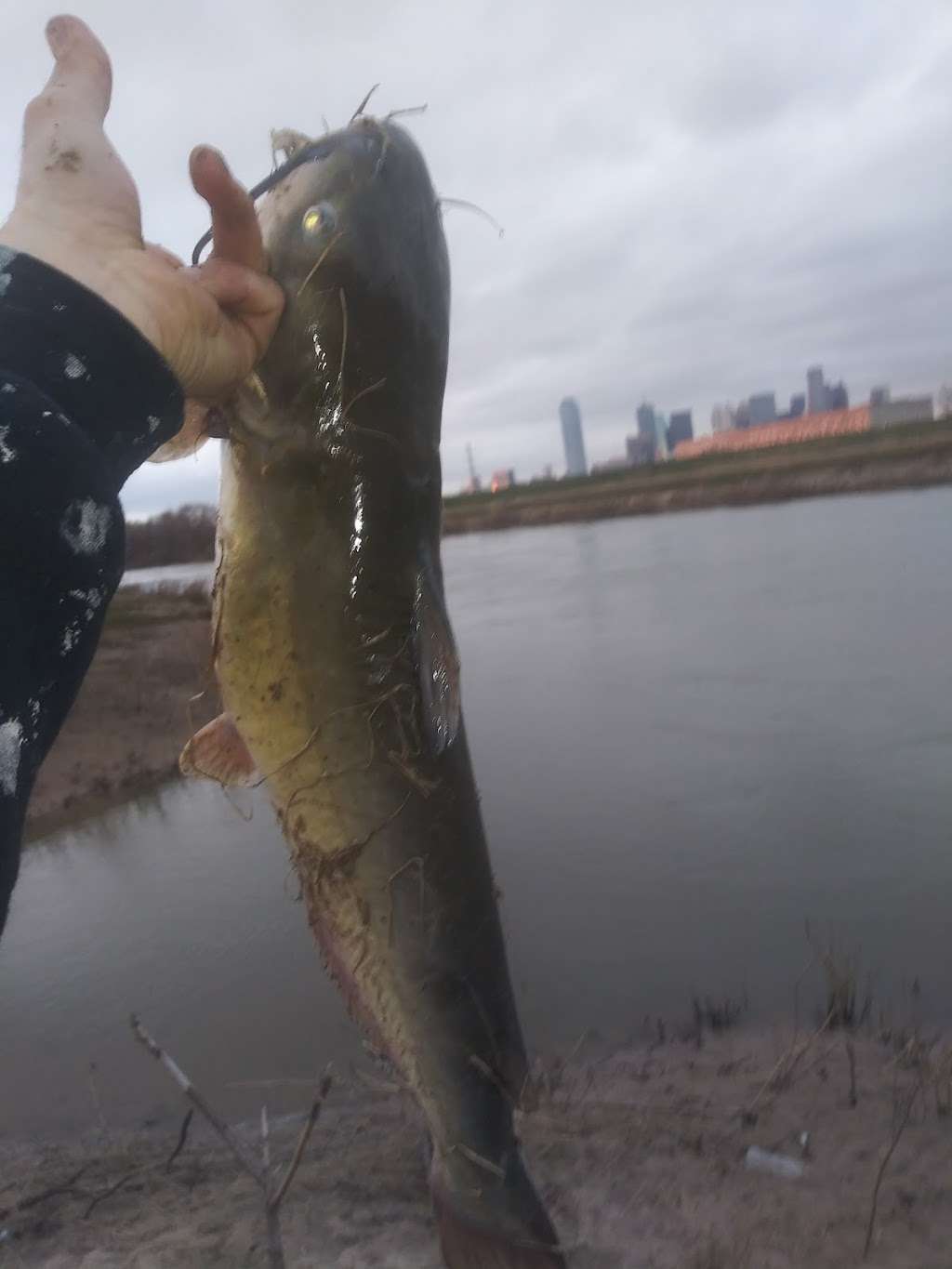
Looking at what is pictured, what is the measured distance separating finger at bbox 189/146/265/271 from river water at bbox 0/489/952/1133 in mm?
1392

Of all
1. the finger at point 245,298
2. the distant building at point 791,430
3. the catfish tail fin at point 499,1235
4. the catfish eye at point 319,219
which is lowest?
the catfish tail fin at point 499,1235

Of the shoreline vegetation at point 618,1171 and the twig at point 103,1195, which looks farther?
the twig at point 103,1195

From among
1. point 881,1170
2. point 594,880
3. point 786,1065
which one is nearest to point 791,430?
point 594,880

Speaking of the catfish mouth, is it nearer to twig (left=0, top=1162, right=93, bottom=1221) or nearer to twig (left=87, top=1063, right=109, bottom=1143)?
twig (left=0, top=1162, right=93, bottom=1221)

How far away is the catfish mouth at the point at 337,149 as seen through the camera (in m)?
1.83

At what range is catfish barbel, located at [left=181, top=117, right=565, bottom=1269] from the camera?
182cm

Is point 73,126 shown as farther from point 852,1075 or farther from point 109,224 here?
point 852,1075

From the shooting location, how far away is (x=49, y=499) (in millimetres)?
947

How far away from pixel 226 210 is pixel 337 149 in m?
0.44

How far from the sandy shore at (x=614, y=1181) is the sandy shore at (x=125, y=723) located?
2.57 metres

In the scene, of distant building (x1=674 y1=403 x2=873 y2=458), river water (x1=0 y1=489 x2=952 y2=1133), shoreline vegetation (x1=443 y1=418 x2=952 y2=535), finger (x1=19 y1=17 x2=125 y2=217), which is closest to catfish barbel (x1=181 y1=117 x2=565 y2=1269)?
finger (x1=19 y1=17 x2=125 y2=217)

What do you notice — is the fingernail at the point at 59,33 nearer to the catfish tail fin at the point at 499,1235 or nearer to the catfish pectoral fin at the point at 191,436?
the catfish pectoral fin at the point at 191,436

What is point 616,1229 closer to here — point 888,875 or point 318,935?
point 318,935

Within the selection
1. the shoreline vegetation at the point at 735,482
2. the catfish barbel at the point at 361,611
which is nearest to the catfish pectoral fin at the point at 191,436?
the catfish barbel at the point at 361,611
